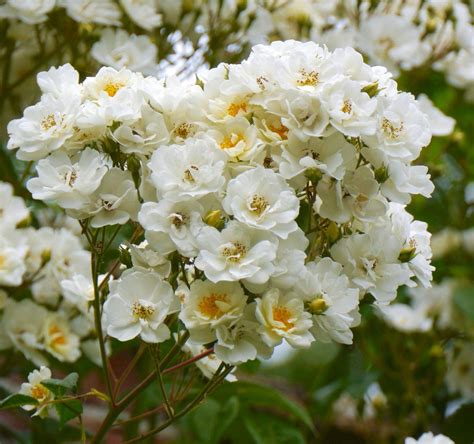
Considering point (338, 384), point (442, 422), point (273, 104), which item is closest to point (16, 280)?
point (273, 104)

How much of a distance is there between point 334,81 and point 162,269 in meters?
0.22

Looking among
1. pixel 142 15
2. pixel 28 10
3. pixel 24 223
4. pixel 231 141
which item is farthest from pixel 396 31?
pixel 231 141

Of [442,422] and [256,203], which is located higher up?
[256,203]

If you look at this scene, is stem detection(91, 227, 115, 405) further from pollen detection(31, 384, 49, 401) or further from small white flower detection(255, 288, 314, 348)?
small white flower detection(255, 288, 314, 348)

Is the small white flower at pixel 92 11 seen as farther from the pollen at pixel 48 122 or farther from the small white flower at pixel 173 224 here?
the small white flower at pixel 173 224

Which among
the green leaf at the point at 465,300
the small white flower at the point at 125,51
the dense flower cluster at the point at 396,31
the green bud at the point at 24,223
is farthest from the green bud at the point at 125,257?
the green leaf at the point at 465,300

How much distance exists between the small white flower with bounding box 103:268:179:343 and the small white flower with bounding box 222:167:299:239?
9 centimetres

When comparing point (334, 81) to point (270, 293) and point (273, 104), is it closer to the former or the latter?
point (273, 104)

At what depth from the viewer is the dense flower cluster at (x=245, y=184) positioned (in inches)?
27.6

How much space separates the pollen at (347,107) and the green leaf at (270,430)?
639 mm

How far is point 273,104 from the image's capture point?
29.3 inches

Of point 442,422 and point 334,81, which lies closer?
point 334,81

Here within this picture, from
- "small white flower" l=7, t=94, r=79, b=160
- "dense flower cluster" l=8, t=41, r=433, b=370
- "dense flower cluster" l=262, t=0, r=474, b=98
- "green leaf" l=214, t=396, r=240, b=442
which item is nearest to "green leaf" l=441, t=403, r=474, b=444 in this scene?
"green leaf" l=214, t=396, r=240, b=442

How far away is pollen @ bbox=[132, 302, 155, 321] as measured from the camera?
0.72 metres
